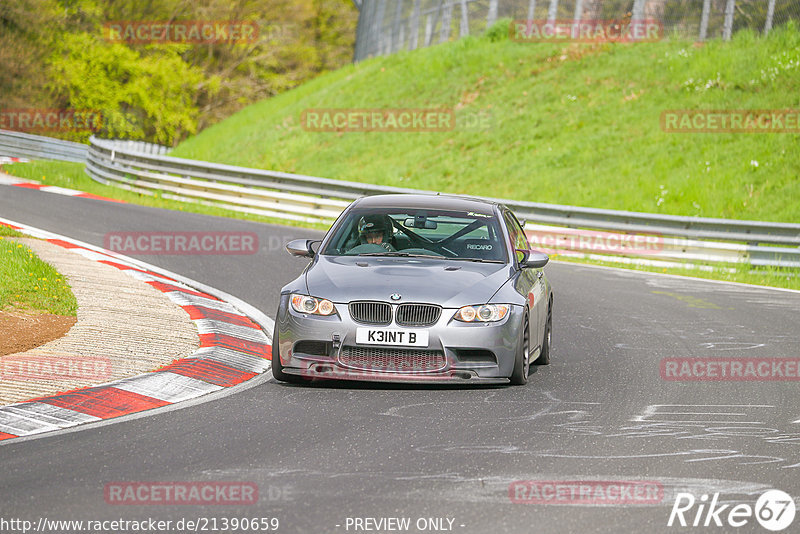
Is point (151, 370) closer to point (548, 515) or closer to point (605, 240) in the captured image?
point (548, 515)

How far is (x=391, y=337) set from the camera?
26.8 ft

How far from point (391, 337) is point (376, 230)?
1752mm

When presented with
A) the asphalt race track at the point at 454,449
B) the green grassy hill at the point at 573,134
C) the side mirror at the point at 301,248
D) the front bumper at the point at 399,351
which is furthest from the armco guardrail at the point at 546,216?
the front bumper at the point at 399,351

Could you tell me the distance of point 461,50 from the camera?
39.2m

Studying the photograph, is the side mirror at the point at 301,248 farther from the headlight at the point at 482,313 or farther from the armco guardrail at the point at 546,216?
the armco guardrail at the point at 546,216

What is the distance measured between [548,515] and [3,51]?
47371 mm

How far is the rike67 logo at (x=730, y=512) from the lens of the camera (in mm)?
5312

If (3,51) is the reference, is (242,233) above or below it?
below

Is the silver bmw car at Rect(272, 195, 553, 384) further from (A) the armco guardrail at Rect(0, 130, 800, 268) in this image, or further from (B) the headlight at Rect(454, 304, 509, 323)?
(A) the armco guardrail at Rect(0, 130, 800, 268)

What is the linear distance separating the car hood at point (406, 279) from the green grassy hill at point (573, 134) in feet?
51.5

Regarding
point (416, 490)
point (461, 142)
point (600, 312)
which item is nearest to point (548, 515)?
point (416, 490)

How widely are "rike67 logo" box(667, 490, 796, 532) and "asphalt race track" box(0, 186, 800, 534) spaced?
0.05 metres

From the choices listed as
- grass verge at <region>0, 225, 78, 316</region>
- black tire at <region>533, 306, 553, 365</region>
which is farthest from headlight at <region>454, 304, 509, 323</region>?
grass verge at <region>0, 225, 78, 316</region>

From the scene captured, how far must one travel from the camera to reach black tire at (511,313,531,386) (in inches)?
338
